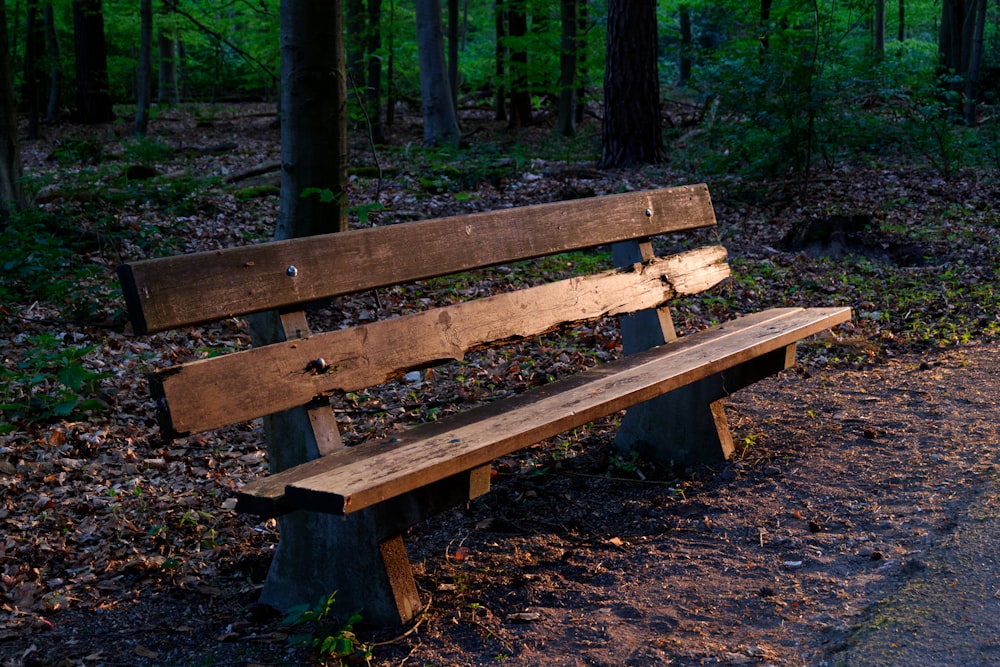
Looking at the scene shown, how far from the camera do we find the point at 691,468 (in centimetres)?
405

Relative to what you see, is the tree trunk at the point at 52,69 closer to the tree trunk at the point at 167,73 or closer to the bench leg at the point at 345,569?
the tree trunk at the point at 167,73

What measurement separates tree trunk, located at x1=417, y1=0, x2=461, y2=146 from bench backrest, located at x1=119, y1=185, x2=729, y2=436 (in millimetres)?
9699

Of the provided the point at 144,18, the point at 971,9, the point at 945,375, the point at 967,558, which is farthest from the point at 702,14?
the point at 967,558

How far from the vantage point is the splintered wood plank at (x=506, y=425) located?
231 centimetres

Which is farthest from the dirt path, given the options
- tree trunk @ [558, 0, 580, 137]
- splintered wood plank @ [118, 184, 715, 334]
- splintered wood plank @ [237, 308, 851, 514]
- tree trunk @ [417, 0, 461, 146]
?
tree trunk @ [558, 0, 580, 137]

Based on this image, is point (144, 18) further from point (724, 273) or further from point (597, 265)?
point (724, 273)

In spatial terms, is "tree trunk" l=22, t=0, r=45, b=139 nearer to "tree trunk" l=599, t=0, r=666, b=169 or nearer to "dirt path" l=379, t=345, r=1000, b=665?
"tree trunk" l=599, t=0, r=666, b=169

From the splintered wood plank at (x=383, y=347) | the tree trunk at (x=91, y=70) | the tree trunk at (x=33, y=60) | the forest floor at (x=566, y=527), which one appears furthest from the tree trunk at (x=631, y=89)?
the tree trunk at (x=91, y=70)

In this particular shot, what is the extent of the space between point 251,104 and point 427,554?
75.7 feet

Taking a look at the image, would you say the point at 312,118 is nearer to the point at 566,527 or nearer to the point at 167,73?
the point at 566,527

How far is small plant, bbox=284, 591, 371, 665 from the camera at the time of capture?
8.30ft

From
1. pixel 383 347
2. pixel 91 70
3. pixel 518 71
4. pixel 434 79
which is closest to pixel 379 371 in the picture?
pixel 383 347

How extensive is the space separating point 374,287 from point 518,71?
49.4 feet

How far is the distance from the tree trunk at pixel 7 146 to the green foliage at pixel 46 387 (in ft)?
9.80
